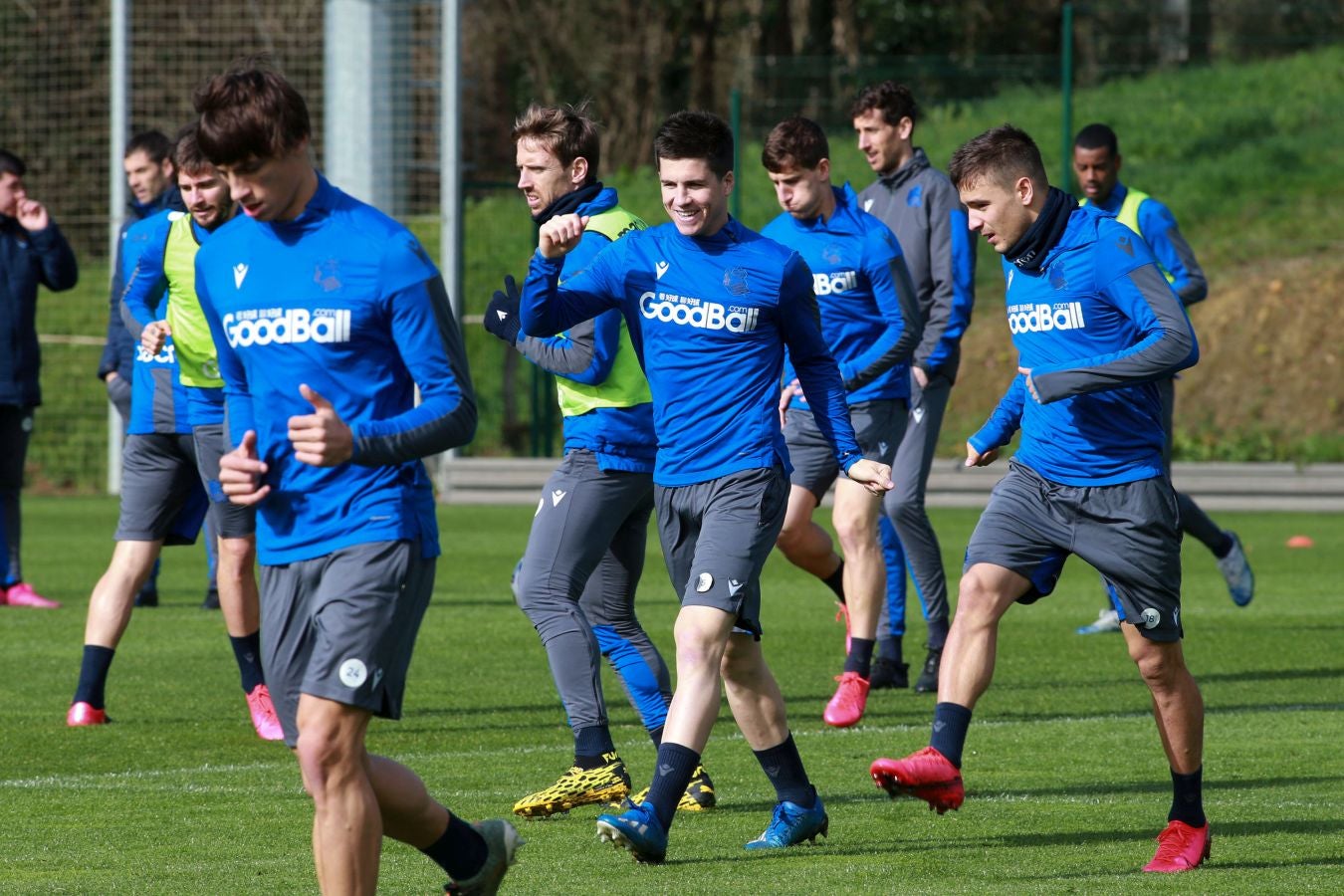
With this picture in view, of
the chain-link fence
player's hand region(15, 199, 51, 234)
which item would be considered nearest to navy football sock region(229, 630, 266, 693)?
player's hand region(15, 199, 51, 234)

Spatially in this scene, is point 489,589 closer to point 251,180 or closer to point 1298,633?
point 1298,633

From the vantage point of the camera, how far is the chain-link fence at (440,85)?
64.0 ft

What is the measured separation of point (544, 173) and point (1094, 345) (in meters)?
1.84

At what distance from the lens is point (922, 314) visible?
30.7 ft

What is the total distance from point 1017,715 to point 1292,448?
13454 mm

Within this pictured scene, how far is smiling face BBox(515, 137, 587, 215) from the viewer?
6.54 m

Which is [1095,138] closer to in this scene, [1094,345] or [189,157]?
[1094,345]

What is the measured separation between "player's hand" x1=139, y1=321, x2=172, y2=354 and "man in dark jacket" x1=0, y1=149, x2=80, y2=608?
160 inches

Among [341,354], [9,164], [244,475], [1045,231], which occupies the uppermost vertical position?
[9,164]

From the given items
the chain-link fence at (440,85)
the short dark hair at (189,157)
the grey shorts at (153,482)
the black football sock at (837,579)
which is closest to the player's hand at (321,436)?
the short dark hair at (189,157)

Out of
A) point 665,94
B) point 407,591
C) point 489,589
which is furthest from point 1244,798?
point 665,94

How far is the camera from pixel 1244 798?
21.7 feet

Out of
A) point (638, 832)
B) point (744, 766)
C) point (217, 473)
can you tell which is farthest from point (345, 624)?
point (217, 473)

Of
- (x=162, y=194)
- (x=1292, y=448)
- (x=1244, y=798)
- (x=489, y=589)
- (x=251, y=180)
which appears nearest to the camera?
(x=251, y=180)
